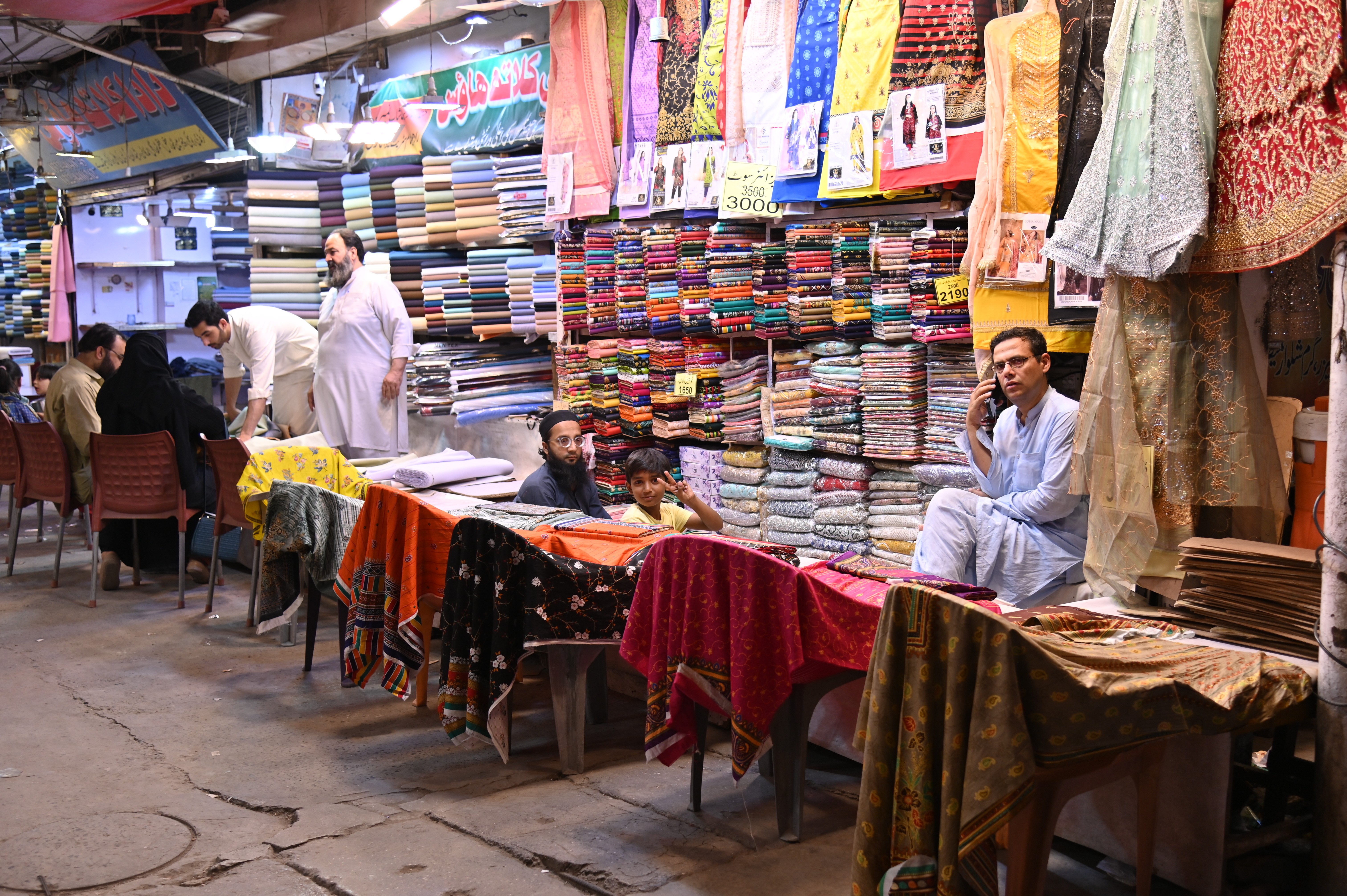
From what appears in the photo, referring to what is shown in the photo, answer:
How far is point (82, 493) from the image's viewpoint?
7512 millimetres

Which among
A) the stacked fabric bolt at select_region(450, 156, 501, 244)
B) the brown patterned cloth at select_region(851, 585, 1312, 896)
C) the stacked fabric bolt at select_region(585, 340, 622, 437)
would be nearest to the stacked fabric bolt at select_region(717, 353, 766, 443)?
the stacked fabric bolt at select_region(585, 340, 622, 437)

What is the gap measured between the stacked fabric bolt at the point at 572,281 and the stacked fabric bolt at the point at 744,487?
4.24ft

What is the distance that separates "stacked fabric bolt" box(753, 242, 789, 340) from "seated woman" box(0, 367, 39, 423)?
613cm

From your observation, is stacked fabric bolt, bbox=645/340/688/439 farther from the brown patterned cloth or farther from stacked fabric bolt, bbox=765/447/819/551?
the brown patterned cloth

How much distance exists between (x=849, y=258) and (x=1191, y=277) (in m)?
2.00

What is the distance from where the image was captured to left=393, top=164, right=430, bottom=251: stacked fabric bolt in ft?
25.6

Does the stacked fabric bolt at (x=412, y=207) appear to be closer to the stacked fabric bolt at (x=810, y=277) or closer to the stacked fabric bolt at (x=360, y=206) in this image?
the stacked fabric bolt at (x=360, y=206)

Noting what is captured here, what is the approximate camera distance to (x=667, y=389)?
6254 mm

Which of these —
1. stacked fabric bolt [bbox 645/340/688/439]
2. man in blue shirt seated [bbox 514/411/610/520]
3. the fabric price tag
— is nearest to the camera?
the fabric price tag

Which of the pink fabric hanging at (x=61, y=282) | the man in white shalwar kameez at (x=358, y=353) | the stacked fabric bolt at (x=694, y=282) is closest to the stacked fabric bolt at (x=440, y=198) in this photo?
the man in white shalwar kameez at (x=358, y=353)

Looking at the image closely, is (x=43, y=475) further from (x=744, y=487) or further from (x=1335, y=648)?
(x=1335, y=648)

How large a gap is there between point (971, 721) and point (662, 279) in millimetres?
4240

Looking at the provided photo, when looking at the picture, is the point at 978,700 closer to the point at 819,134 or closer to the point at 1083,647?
the point at 1083,647

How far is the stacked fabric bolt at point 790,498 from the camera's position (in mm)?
5613
